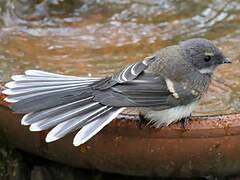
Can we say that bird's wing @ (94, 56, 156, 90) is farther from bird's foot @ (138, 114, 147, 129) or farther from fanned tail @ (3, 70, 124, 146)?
bird's foot @ (138, 114, 147, 129)

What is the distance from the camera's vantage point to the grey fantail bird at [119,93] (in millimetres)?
3252

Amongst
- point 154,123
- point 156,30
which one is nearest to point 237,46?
point 156,30

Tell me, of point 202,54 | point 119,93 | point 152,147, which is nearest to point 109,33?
point 202,54

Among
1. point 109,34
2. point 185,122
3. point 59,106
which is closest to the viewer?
point 59,106

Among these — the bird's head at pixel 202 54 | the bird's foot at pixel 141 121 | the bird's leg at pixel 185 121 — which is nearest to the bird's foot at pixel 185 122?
the bird's leg at pixel 185 121

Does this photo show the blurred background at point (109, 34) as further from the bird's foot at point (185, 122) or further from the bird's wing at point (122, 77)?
the bird's wing at point (122, 77)

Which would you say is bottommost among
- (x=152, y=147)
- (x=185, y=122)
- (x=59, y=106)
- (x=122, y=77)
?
(x=152, y=147)

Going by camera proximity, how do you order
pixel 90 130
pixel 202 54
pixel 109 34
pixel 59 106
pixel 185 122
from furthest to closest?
pixel 109 34 < pixel 202 54 < pixel 185 122 < pixel 59 106 < pixel 90 130

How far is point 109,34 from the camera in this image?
543 cm

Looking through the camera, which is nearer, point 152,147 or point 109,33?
point 152,147

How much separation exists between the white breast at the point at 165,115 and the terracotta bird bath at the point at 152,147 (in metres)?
0.05

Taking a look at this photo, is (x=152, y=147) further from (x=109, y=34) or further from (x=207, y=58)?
(x=109, y=34)

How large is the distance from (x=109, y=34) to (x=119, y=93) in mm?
2088

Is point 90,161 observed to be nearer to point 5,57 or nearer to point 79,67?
point 79,67
